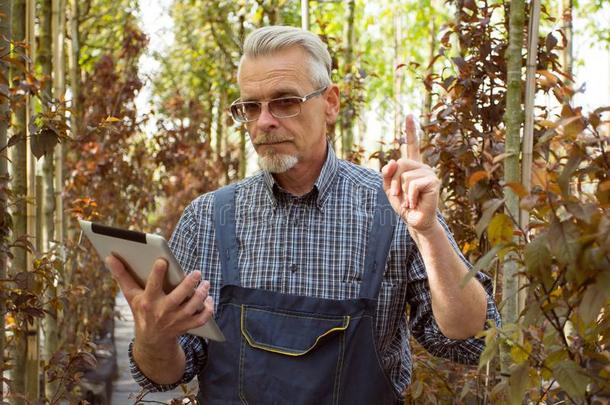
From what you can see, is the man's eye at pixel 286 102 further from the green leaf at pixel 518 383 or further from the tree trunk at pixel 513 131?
the green leaf at pixel 518 383

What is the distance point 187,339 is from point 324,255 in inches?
17.8

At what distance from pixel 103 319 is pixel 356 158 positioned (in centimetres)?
398

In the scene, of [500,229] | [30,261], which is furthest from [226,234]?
[30,261]

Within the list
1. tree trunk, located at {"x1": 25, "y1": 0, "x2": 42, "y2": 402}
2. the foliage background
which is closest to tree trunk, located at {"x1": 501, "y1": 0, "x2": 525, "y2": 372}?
the foliage background

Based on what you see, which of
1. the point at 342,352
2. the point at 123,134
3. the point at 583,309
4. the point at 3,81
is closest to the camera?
the point at 583,309

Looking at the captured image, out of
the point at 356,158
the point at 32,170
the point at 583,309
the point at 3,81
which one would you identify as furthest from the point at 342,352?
the point at 356,158

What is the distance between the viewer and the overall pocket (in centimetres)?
227

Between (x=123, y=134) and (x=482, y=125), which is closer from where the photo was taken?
(x=482, y=125)

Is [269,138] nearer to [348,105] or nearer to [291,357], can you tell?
[291,357]

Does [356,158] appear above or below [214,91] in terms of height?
below

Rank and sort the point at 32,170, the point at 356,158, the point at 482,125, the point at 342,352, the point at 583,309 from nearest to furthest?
1. the point at 583,309
2. the point at 342,352
3. the point at 482,125
4. the point at 32,170
5. the point at 356,158

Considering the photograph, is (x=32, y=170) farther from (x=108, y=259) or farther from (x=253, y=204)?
(x=108, y=259)

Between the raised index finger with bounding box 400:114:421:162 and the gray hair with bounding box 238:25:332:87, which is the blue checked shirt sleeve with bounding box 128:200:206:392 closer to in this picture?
the gray hair with bounding box 238:25:332:87

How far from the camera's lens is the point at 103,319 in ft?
29.5
